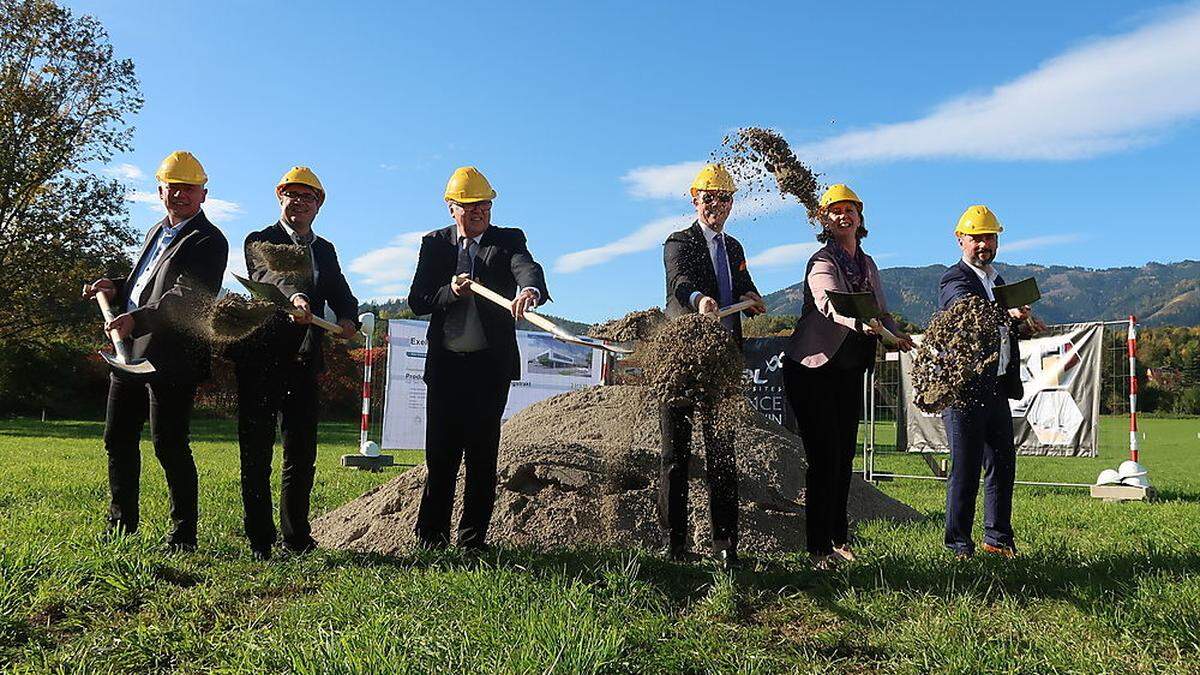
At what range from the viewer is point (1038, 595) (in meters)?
3.80

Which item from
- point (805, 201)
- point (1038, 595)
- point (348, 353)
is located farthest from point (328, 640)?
point (348, 353)

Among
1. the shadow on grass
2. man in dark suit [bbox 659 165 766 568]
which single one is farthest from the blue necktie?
the shadow on grass

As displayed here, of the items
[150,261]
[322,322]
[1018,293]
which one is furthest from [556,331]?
[1018,293]

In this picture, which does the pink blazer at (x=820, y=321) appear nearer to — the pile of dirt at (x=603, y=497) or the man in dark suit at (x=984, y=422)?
the man in dark suit at (x=984, y=422)

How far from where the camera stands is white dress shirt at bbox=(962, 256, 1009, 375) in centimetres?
495

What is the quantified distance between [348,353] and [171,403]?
71.6 ft

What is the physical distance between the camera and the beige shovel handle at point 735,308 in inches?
174

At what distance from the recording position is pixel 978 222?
16.9 feet

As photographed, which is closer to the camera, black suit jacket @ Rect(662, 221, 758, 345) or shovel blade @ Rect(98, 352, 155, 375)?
shovel blade @ Rect(98, 352, 155, 375)

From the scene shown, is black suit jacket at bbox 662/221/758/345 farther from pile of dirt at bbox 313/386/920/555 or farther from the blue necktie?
pile of dirt at bbox 313/386/920/555

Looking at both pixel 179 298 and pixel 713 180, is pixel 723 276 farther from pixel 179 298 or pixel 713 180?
pixel 179 298

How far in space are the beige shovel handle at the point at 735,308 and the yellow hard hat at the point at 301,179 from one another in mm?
2256

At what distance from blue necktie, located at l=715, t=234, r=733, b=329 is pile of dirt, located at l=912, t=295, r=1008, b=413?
42.7 inches

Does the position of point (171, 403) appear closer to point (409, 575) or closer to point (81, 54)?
point (409, 575)
